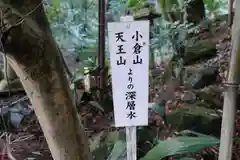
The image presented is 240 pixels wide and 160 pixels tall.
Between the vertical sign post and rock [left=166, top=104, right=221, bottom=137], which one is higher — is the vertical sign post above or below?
above

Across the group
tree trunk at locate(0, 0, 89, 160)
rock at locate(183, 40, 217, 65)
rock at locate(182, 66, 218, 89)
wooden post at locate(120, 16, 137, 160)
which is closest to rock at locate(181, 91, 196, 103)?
rock at locate(182, 66, 218, 89)

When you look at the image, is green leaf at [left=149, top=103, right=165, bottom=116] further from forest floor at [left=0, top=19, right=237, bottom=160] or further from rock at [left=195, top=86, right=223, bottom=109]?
rock at [left=195, top=86, right=223, bottom=109]

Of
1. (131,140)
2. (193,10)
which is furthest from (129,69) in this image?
(193,10)

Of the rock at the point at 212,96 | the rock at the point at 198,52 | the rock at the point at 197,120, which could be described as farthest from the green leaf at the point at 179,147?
the rock at the point at 198,52

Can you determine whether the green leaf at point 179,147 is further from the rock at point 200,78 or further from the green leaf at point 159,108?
the rock at point 200,78

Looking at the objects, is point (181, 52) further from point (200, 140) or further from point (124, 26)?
point (124, 26)

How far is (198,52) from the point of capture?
139 inches

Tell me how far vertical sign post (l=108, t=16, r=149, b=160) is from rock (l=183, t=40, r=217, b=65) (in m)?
2.41

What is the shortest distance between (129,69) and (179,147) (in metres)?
0.47

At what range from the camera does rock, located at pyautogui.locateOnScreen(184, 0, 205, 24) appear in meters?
4.22

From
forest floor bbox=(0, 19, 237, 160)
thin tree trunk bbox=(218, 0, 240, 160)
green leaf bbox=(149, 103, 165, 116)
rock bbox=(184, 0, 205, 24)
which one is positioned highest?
rock bbox=(184, 0, 205, 24)

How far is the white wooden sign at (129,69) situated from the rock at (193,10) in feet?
10.9

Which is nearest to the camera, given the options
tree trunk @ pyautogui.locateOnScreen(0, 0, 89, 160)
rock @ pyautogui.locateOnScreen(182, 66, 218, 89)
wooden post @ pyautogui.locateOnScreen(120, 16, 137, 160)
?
tree trunk @ pyautogui.locateOnScreen(0, 0, 89, 160)

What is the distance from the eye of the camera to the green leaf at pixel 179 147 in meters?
1.33
